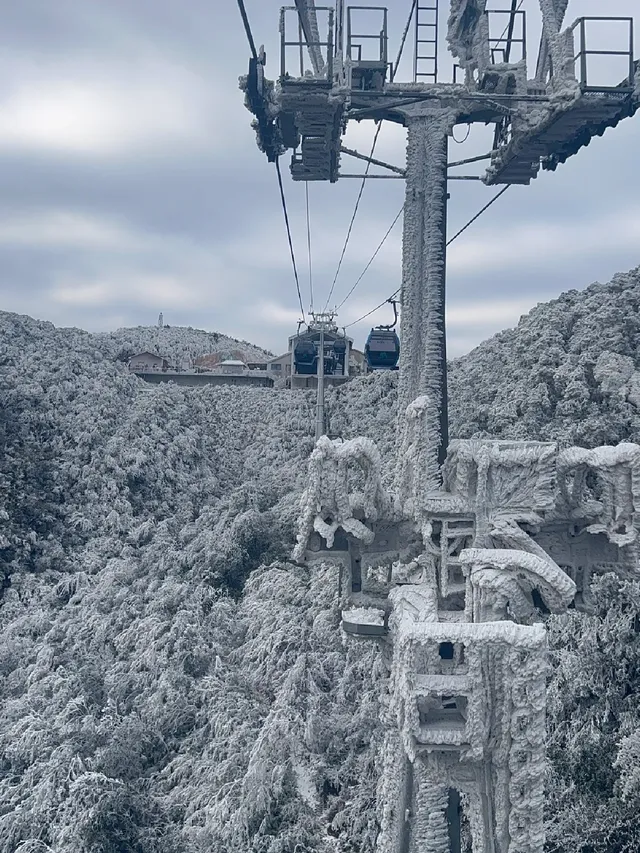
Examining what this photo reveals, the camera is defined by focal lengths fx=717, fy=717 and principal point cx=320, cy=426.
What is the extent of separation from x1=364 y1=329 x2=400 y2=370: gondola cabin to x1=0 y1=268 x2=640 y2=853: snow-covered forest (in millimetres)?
2051

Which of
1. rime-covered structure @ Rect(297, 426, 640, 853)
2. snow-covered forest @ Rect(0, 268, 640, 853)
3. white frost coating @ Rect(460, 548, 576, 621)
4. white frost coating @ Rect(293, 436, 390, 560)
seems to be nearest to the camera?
rime-covered structure @ Rect(297, 426, 640, 853)

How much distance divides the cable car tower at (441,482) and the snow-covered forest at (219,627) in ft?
10.1

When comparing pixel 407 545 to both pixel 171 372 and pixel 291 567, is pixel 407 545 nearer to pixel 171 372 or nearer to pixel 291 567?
pixel 291 567

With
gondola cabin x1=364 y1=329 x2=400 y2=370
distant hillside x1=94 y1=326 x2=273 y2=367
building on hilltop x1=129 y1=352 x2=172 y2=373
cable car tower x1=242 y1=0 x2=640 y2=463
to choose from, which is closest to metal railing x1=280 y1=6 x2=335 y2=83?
cable car tower x1=242 y1=0 x2=640 y2=463

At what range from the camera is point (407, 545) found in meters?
8.44

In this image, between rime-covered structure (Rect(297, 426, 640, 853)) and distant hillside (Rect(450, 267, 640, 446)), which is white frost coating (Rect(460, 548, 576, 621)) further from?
distant hillside (Rect(450, 267, 640, 446))

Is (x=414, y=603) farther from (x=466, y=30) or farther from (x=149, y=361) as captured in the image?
(x=149, y=361)

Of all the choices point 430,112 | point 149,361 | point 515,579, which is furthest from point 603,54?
point 149,361

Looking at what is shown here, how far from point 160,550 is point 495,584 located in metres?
13.7

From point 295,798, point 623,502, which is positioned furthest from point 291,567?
point 623,502

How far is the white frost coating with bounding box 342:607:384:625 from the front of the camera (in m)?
8.09

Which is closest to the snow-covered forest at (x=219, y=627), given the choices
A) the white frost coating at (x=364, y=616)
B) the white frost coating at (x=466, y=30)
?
the white frost coating at (x=364, y=616)

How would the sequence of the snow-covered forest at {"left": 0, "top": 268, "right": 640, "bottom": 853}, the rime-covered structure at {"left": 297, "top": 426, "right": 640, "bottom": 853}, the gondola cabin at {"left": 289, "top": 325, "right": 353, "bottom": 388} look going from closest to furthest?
the rime-covered structure at {"left": 297, "top": 426, "right": 640, "bottom": 853} → the snow-covered forest at {"left": 0, "top": 268, "right": 640, "bottom": 853} → the gondola cabin at {"left": 289, "top": 325, "right": 353, "bottom": 388}

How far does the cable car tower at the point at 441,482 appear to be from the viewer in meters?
6.41
